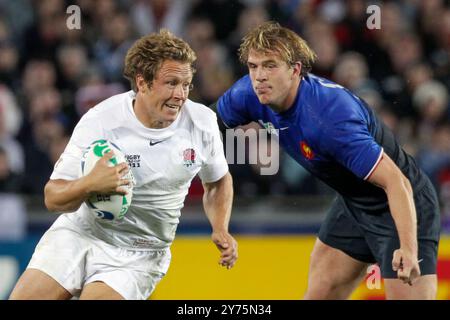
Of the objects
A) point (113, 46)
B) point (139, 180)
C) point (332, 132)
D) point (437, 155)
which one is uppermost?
point (113, 46)

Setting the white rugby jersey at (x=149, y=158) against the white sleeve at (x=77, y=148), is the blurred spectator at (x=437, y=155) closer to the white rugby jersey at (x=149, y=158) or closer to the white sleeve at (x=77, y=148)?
the white rugby jersey at (x=149, y=158)

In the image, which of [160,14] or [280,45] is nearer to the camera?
[280,45]

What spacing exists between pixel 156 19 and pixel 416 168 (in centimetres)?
386

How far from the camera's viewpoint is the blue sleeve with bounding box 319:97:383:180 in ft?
17.1

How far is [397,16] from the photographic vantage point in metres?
9.16

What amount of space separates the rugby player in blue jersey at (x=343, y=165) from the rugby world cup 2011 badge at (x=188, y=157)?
47 cm

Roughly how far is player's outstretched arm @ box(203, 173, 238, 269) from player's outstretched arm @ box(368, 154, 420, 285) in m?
0.82

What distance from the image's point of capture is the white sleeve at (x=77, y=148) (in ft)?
16.8

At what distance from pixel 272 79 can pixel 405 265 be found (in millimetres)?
1210

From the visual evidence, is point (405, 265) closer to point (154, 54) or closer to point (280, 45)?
point (280, 45)

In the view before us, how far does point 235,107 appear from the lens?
5.93 m

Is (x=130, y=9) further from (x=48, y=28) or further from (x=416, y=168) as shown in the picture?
(x=416, y=168)

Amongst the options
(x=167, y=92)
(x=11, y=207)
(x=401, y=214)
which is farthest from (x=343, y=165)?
(x=11, y=207)

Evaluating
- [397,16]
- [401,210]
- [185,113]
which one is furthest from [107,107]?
[397,16]
